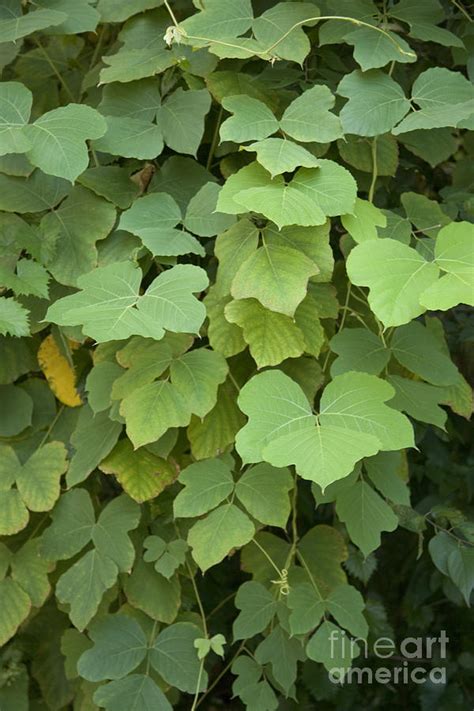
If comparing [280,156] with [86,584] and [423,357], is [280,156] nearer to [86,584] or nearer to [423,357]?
[423,357]

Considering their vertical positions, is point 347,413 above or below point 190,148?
below

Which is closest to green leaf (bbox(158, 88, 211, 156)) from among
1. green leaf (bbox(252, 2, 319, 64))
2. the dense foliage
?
the dense foliage

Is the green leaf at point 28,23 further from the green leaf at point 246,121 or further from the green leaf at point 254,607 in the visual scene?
the green leaf at point 254,607

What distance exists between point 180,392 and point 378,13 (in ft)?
2.30

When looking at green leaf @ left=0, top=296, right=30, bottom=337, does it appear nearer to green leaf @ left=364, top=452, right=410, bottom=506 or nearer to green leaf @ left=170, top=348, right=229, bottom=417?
green leaf @ left=170, top=348, right=229, bottom=417

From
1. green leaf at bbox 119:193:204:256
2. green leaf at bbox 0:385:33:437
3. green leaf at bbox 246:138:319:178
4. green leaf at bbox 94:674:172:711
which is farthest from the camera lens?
green leaf at bbox 0:385:33:437

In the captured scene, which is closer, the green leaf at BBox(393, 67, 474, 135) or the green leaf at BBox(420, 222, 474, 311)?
the green leaf at BBox(420, 222, 474, 311)

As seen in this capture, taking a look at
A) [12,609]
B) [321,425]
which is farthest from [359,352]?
[12,609]

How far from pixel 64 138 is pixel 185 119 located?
0.68ft

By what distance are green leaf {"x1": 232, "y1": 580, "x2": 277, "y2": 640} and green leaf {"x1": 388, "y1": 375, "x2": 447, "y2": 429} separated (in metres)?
0.39

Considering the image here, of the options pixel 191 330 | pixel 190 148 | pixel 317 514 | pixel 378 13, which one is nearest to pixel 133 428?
pixel 191 330

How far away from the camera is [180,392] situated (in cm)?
125

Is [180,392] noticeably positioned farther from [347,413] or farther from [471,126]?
[471,126]

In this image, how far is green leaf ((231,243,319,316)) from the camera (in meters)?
1.16
